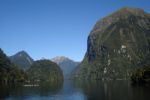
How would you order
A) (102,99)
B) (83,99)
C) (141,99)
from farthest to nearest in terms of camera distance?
(83,99)
(102,99)
(141,99)

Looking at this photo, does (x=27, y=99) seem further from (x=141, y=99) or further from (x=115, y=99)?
(x=141, y=99)

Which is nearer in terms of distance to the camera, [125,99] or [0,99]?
[125,99]

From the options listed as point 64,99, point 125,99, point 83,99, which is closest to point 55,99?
point 64,99

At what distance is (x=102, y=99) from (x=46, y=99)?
23.2 m

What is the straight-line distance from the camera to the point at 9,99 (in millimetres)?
118625

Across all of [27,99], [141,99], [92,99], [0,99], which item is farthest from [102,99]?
[0,99]

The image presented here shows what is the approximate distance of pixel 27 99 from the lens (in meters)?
121

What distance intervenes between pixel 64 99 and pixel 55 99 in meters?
3.47

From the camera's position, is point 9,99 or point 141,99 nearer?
point 141,99

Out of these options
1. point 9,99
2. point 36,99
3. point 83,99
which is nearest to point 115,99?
point 83,99

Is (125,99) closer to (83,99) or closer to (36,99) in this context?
(83,99)

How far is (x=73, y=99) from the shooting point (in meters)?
119

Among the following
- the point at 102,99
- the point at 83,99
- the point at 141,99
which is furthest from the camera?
the point at 83,99

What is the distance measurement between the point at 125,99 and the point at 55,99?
28398 millimetres
